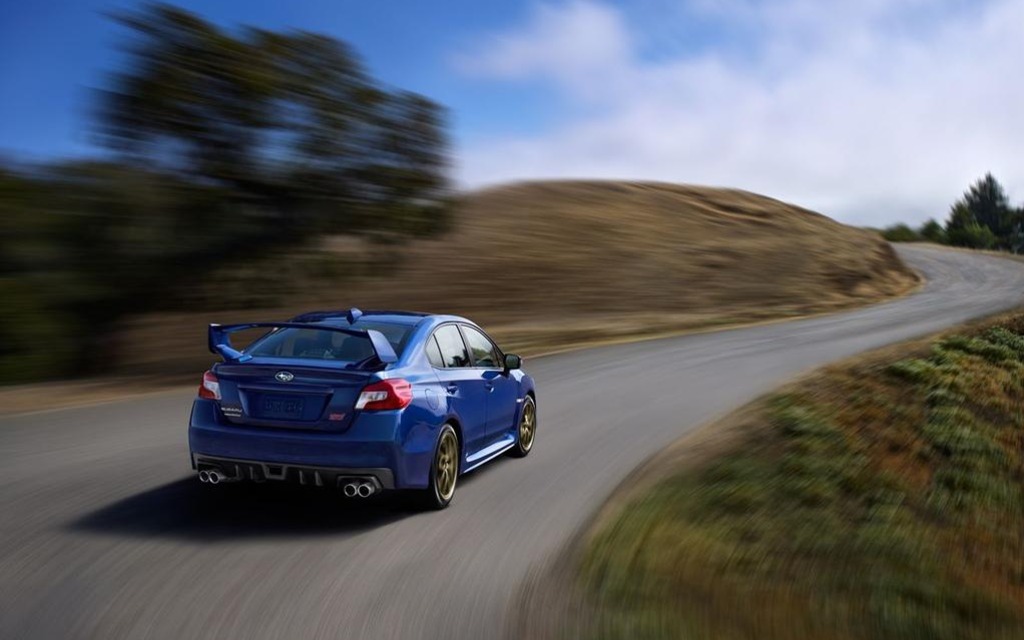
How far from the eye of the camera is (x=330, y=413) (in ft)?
23.8

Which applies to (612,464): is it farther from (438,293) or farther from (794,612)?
(438,293)

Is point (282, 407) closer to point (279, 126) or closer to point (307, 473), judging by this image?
point (307, 473)

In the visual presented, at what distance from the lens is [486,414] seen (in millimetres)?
9250

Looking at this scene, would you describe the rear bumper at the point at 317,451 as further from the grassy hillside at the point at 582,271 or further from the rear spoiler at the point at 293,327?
the grassy hillside at the point at 582,271

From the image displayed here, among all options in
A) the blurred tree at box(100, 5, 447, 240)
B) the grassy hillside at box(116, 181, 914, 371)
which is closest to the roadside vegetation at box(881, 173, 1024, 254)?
the grassy hillside at box(116, 181, 914, 371)

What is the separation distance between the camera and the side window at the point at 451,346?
8.65m

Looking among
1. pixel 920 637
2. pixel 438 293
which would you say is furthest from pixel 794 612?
pixel 438 293

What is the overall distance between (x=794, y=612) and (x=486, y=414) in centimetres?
416

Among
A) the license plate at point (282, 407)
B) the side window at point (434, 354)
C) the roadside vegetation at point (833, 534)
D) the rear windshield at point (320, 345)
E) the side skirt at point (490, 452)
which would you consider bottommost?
the roadside vegetation at point (833, 534)

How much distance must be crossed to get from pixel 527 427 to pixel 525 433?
91 millimetres

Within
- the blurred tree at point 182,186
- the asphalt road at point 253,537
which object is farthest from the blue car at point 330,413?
the blurred tree at point 182,186

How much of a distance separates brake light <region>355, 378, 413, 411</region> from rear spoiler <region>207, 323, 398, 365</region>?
18cm

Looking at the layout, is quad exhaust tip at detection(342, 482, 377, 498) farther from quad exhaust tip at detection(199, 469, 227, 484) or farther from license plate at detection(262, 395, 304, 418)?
quad exhaust tip at detection(199, 469, 227, 484)

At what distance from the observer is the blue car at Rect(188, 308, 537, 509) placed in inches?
284
